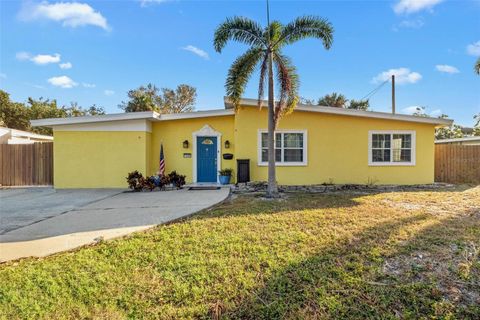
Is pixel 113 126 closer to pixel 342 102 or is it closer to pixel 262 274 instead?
pixel 262 274

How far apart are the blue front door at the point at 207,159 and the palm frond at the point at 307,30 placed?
520 cm

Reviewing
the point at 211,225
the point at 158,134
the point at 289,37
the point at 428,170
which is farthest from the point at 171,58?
the point at 428,170

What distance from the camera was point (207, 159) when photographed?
38.7 ft

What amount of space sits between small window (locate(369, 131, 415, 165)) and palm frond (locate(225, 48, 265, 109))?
6244mm

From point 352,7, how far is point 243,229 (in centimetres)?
962

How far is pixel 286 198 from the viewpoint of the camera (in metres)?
8.46

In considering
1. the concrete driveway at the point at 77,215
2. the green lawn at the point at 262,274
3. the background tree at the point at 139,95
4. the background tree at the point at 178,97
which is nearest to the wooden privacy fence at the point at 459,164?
the green lawn at the point at 262,274

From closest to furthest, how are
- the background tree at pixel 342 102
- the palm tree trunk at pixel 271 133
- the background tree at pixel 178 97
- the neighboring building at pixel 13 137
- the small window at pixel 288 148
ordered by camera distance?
1. the palm tree trunk at pixel 271 133
2. the small window at pixel 288 148
3. the neighboring building at pixel 13 137
4. the background tree at pixel 342 102
5. the background tree at pixel 178 97

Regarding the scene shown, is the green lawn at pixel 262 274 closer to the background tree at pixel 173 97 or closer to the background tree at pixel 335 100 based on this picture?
the background tree at pixel 335 100

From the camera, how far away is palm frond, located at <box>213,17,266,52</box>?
26.9ft

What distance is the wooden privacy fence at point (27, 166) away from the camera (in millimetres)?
11742

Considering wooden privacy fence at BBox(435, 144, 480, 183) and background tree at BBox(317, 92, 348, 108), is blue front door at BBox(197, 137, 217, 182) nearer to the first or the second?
wooden privacy fence at BBox(435, 144, 480, 183)

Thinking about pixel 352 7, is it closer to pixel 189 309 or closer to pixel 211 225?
pixel 211 225

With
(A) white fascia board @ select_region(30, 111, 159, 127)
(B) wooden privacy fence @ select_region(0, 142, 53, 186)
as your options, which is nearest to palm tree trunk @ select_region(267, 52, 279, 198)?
(A) white fascia board @ select_region(30, 111, 159, 127)
